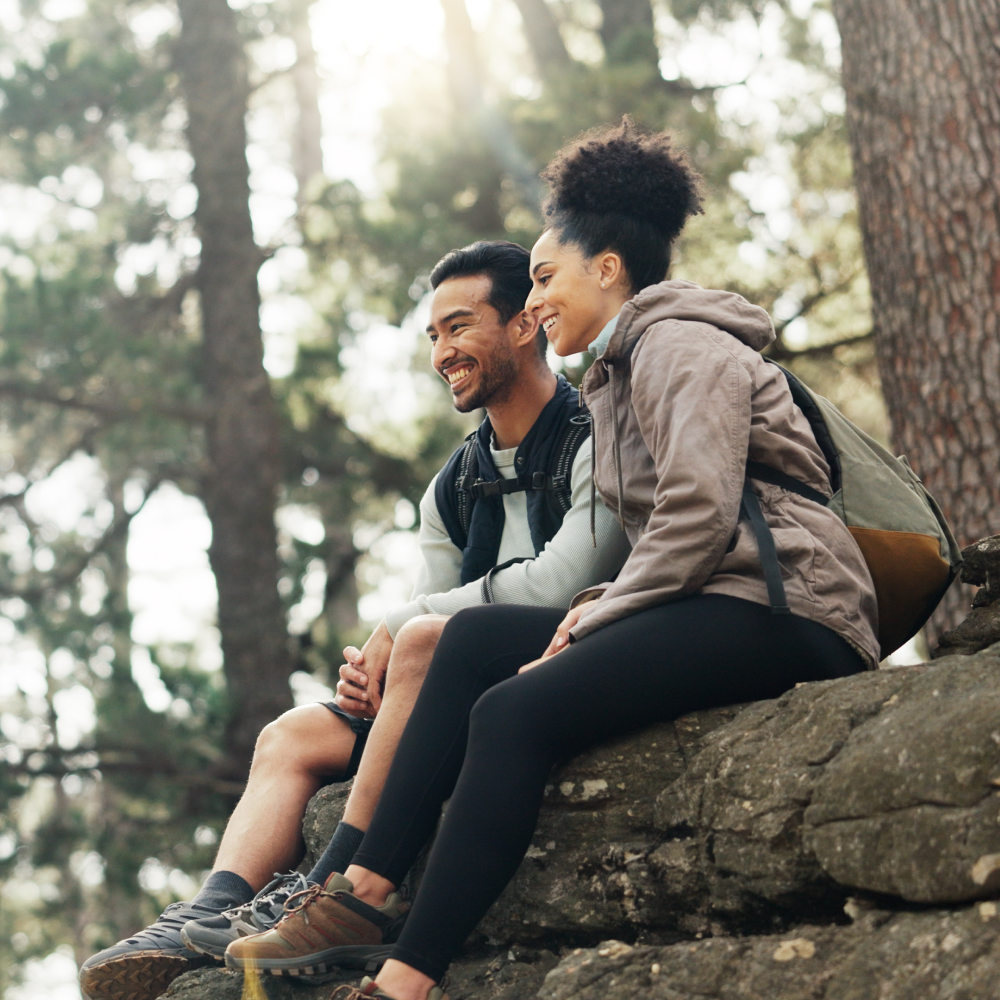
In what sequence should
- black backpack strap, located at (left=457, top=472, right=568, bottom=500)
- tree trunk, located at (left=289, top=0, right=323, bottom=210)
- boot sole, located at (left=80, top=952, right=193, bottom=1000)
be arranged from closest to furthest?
1. boot sole, located at (left=80, top=952, right=193, bottom=1000)
2. black backpack strap, located at (left=457, top=472, right=568, bottom=500)
3. tree trunk, located at (left=289, top=0, right=323, bottom=210)

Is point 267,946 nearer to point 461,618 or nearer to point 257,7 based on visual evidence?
point 461,618

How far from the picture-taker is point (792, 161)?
745 centimetres

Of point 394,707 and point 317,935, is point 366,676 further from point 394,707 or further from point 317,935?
point 317,935

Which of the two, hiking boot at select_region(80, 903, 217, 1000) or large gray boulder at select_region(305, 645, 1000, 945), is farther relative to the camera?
hiking boot at select_region(80, 903, 217, 1000)

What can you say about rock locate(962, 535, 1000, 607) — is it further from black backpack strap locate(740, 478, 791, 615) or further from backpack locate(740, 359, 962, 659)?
black backpack strap locate(740, 478, 791, 615)

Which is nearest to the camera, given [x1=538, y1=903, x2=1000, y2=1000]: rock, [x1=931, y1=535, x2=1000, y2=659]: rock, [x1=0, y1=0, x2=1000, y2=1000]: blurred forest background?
[x1=538, y1=903, x2=1000, y2=1000]: rock

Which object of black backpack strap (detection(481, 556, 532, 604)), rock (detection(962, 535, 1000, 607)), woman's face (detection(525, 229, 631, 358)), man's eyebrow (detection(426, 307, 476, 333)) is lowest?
rock (detection(962, 535, 1000, 607))

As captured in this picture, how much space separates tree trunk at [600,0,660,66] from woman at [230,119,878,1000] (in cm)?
634

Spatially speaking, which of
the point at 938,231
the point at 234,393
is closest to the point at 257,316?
the point at 234,393

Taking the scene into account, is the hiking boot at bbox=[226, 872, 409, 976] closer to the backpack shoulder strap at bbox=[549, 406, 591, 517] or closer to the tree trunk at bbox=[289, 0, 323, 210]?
the backpack shoulder strap at bbox=[549, 406, 591, 517]

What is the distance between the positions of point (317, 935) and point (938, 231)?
126 inches

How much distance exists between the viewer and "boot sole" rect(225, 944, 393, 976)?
2.24 meters

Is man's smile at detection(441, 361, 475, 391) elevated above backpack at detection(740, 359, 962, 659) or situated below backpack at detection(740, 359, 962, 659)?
above

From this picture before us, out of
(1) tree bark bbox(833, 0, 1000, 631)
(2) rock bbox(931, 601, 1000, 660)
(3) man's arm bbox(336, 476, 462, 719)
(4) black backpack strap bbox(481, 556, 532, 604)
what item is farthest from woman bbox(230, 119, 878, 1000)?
(1) tree bark bbox(833, 0, 1000, 631)
